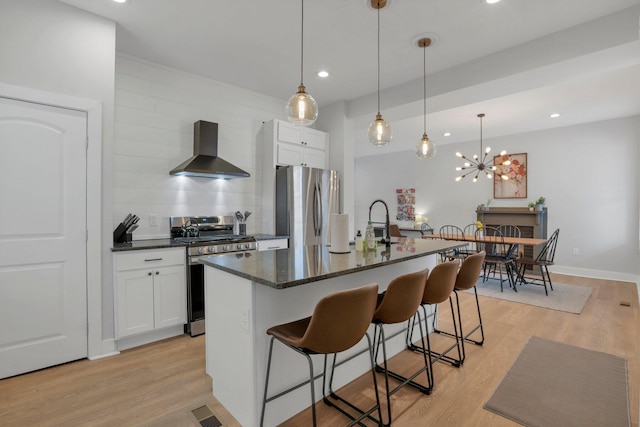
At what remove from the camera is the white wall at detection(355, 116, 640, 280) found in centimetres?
556

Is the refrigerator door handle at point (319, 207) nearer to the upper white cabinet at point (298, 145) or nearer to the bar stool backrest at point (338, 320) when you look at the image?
the upper white cabinet at point (298, 145)

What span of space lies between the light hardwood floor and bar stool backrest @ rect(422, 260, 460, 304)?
24.3 inches

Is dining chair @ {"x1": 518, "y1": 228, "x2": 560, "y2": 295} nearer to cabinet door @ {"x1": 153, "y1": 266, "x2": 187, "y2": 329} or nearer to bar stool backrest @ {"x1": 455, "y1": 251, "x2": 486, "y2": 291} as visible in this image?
bar stool backrest @ {"x1": 455, "y1": 251, "x2": 486, "y2": 291}

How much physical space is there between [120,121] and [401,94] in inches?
131

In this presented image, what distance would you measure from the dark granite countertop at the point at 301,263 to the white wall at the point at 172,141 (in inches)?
73.1

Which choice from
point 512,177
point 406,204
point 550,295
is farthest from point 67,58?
point 406,204

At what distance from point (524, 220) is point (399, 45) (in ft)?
17.0

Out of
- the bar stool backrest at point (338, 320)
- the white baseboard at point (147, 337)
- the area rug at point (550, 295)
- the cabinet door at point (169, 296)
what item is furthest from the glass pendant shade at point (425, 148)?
the white baseboard at point (147, 337)

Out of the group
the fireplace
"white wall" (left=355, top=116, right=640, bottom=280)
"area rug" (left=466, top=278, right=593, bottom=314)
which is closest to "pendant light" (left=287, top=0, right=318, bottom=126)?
"area rug" (left=466, top=278, right=593, bottom=314)

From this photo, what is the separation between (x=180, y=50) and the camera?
3.29 metres

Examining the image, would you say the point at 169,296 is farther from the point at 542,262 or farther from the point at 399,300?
the point at 542,262

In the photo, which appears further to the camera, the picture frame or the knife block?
the picture frame

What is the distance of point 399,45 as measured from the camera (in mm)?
3168

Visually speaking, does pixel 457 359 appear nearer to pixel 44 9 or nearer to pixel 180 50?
pixel 180 50
